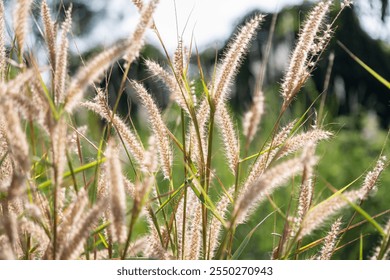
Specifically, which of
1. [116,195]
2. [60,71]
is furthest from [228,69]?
[116,195]

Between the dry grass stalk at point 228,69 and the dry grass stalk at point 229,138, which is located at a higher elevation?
the dry grass stalk at point 228,69

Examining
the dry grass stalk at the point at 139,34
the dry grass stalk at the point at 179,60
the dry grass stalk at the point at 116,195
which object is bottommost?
the dry grass stalk at the point at 116,195

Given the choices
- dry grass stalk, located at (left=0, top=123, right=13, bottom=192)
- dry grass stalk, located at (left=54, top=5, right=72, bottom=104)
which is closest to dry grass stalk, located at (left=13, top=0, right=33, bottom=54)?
dry grass stalk, located at (left=54, top=5, right=72, bottom=104)

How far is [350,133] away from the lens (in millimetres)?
5492

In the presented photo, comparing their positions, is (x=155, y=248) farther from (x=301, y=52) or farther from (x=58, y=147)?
(x=301, y=52)

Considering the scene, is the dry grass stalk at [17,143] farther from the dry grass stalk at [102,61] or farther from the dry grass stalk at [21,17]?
the dry grass stalk at [21,17]

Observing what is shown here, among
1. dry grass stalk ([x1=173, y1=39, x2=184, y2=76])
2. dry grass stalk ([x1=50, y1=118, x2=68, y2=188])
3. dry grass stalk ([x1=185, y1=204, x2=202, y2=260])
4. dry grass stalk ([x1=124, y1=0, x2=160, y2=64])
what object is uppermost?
dry grass stalk ([x1=124, y1=0, x2=160, y2=64])

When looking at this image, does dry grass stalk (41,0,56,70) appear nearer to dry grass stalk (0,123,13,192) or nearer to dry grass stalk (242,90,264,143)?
dry grass stalk (0,123,13,192)

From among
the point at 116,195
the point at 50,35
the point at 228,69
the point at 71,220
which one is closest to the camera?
the point at 116,195

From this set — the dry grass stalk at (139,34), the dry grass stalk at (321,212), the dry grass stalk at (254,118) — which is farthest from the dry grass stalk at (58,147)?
the dry grass stalk at (321,212)

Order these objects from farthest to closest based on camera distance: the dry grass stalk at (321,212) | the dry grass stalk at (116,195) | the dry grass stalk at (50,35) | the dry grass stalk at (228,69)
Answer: the dry grass stalk at (228,69) → the dry grass stalk at (50,35) → the dry grass stalk at (321,212) → the dry grass stalk at (116,195)

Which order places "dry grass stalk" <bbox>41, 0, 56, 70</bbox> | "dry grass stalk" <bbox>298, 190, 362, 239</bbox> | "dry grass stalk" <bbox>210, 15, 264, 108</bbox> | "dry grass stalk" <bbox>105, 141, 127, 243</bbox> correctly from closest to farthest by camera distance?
1. "dry grass stalk" <bbox>105, 141, 127, 243</bbox>
2. "dry grass stalk" <bbox>298, 190, 362, 239</bbox>
3. "dry grass stalk" <bbox>41, 0, 56, 70</bbox>
4. "dry grass stalk" <bbox>210, 15, 264, 108</bbox>
